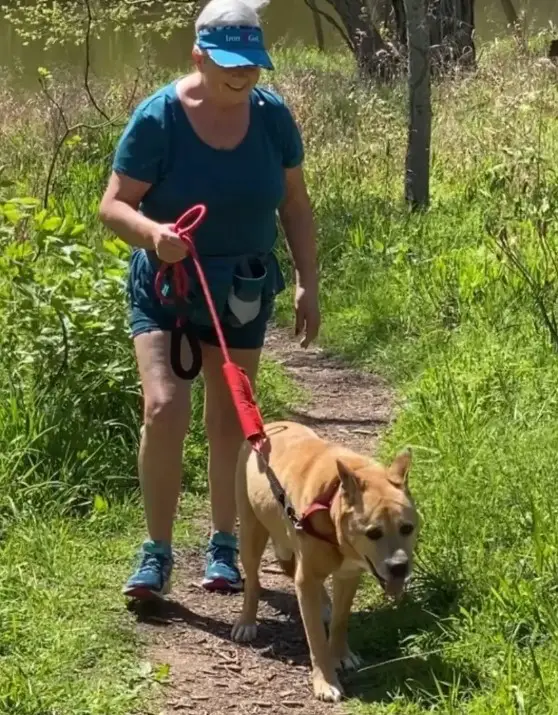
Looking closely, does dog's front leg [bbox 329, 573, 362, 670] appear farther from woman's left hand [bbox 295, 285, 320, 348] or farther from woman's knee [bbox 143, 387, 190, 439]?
woman's left hand [bbox 295, 285, 320, 348]

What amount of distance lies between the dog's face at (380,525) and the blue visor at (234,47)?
1243mm

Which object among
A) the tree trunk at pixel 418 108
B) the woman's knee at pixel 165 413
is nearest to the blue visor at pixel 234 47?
the woman's knee at pixel 165 413

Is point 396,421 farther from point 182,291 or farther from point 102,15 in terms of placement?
point 102,15

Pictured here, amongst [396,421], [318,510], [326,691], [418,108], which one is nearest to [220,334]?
[318,510]

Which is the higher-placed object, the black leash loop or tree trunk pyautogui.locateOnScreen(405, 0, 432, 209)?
tree trunk pyautogui.locateOnScreen(405, 0, 432, 209)

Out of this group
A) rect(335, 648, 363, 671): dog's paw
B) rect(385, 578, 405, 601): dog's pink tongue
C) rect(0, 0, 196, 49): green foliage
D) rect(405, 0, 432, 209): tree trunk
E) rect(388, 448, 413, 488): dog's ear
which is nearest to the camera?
rect(385, 578, 405, 601): dog's pink tongue

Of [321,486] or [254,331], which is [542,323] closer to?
[254,331]

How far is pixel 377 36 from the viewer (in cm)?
1361

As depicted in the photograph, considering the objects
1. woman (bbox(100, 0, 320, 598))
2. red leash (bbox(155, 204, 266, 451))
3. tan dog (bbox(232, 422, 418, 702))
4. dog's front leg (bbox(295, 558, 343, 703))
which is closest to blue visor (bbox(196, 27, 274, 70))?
woman (bbox(100, 0, 320, 598))

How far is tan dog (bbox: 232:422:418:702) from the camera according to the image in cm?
307

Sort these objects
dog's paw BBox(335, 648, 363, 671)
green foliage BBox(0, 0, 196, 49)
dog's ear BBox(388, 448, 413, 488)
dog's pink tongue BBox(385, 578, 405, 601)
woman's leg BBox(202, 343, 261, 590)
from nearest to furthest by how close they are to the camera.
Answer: dog's pink tongue BBox(385, 578, 405, 601), dog's ear BBox(388, 448, 413, 488), dog's paw BBox(335, 648, 363, 671), woman's leg BBox(202, 343, 261, 590), green foliage BBox(0, 0, 196, 49)

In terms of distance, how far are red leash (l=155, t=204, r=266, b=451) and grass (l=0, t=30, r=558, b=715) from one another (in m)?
0.72

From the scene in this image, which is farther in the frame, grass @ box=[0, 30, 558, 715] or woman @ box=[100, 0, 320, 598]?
woman @ box=[100, 0, 320, 598]

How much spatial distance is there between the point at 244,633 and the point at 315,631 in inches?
17.4
